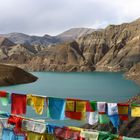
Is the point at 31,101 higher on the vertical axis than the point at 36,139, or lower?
higher

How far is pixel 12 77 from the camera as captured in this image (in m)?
96.9

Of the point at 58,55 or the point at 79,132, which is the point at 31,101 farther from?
the point at 58,55

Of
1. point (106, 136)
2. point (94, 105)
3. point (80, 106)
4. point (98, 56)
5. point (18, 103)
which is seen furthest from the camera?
point (98, 56)

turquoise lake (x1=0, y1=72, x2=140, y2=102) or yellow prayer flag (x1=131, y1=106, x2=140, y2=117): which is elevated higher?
yellow prayer flag (x1=131, y1=106, x2=140, y2=117)

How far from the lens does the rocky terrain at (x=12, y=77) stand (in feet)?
302

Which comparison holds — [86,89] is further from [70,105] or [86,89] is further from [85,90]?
[70,105]

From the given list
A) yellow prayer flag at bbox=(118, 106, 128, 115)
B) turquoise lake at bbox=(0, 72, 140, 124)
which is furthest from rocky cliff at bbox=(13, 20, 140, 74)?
yellow prayer flag at bbox=(118, 106, 128, 115)

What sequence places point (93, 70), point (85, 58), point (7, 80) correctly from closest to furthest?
point (7, 80) < point (93, 70) < point (85, 58)

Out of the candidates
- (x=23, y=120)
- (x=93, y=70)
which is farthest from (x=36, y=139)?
(x=93, y=70)

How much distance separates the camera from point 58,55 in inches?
7618

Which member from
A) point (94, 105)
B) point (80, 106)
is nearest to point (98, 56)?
point (80, 106)

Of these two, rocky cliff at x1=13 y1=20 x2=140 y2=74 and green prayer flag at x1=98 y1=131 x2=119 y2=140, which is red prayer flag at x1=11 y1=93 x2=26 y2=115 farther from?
rocky cliff at x1=13 y1=20 x2=140 y2=74

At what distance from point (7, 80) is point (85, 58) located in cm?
10068

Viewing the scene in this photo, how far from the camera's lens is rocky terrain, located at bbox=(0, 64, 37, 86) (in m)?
92.0
